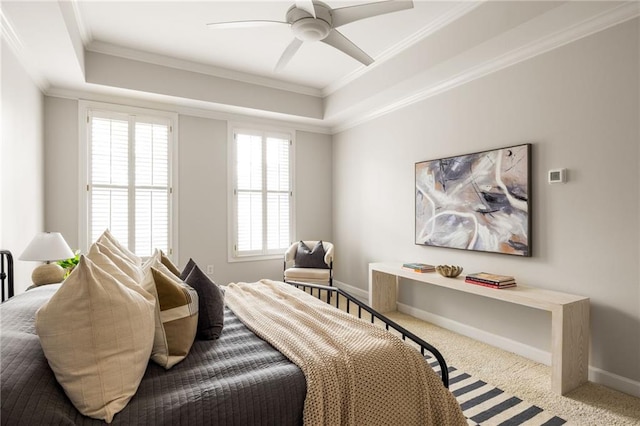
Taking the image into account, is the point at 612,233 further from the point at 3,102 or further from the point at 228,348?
the point at 3,102

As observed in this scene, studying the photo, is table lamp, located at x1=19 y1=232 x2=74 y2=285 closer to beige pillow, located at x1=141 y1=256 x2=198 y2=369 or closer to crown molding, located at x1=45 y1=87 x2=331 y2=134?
beige pillow, located at x1=141 y1=256 x2=198 y2=369

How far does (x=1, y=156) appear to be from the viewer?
Result: 7.95 feet

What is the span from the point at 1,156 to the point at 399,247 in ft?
12.2

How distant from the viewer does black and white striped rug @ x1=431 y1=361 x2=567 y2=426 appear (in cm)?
204

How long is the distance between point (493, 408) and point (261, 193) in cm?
372

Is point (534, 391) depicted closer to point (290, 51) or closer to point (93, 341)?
point (93, 341)

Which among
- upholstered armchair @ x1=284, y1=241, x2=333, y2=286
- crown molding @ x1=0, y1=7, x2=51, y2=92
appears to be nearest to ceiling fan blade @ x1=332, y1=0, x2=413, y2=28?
crown molding @ x1=0, y1=7, x2=51, y2=92

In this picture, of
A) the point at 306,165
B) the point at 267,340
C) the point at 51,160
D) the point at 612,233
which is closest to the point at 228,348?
the point at 267,340

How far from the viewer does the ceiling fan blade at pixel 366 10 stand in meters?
2.06

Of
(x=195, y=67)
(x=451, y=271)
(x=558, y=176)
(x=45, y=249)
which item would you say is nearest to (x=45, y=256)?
(x=45, y=249)

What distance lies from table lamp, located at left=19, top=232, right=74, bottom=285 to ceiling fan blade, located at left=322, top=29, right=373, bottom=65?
2451 millimetres

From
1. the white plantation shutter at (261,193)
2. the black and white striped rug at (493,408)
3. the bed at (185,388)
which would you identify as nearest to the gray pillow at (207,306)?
the bed at (185,388)

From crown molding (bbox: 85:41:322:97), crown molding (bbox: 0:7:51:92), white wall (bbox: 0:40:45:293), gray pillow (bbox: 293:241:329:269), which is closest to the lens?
crown molding (bbox: 0:7:51:92)

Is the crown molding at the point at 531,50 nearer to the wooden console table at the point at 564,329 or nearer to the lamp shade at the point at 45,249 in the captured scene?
the wooden console table at the point at 564,329
